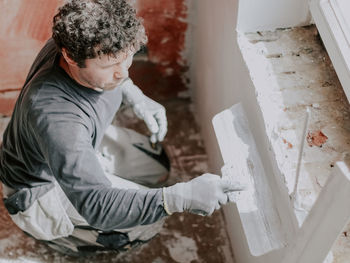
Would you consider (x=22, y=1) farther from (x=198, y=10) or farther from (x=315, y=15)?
(x=315, y=15)

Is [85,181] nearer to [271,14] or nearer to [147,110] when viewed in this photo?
[147,110]

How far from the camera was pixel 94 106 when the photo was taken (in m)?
1.43

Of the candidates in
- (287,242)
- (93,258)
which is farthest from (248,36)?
(93,258)

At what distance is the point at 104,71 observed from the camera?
1.29m

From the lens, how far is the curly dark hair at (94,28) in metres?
1.21

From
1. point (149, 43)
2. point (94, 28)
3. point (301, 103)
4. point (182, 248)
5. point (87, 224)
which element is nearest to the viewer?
point (94, 28)

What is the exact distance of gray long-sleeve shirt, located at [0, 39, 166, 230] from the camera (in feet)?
4.23

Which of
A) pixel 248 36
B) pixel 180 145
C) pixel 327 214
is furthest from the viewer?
pixel 180 145

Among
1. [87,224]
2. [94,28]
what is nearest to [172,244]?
[87,224]

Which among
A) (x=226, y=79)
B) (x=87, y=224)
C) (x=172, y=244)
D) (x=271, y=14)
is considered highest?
(x=271, y=14)

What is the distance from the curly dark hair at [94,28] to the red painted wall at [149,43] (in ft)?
2.00

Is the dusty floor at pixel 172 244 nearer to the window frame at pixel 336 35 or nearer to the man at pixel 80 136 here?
the man at pixel 80 136

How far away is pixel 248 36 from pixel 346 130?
0.38m

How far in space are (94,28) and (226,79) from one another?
2.09 ft
